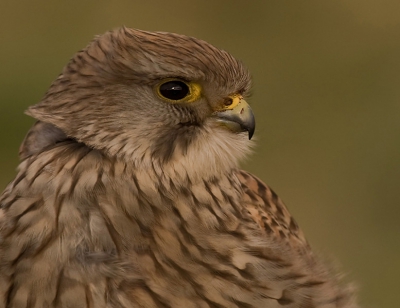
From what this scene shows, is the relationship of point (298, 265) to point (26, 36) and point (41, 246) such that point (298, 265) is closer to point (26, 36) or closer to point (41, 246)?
point (41, 246)

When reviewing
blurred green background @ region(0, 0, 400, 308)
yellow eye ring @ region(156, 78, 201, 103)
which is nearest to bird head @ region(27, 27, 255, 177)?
yellow eye ring @ region(156, 78, 201, 103)

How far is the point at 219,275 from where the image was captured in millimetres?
3055

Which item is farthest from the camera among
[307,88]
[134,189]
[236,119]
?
[307,88]

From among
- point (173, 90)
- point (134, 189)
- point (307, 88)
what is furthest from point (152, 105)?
point (307, 88)

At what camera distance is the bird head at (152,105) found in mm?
2977

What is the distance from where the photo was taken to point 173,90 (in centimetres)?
302

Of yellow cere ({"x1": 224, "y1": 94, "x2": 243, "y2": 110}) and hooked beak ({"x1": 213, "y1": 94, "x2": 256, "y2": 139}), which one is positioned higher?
yellow cere ({"x1": 224, "y1": 94, "x2": 243, "y2": 110})

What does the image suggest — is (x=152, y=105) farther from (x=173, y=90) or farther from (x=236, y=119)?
(x=236, y=119)

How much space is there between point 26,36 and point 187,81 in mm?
4807

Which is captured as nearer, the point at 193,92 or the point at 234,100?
the point at 193,92

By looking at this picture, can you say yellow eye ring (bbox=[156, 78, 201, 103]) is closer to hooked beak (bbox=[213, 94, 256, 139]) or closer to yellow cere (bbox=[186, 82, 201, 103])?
yellow cere (bbox=[186, 82, 201, 103])

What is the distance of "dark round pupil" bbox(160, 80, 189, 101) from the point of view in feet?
9.90

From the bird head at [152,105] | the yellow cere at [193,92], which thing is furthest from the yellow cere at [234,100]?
the yellow cere at [193,92]

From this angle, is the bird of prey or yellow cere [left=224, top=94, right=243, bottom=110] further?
yellow cere [left=224, top=94, right=243, bottom=110]
